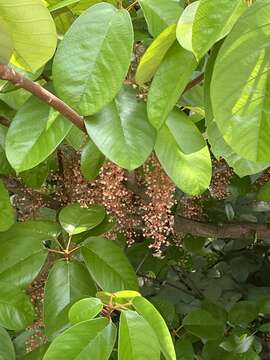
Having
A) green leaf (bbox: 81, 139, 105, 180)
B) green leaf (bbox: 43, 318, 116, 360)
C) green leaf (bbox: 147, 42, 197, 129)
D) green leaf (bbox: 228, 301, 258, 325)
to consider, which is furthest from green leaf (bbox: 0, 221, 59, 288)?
green leaf (bbox: 228, 301, 258, 325)

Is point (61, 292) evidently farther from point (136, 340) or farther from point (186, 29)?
point (186, 29)

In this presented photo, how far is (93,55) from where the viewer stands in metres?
0.71

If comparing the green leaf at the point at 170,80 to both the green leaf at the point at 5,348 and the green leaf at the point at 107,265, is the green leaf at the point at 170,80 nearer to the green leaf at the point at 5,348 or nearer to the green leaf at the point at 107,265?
the green leaf at the point at 107,265

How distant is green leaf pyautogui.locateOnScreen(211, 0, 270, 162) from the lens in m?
0.60

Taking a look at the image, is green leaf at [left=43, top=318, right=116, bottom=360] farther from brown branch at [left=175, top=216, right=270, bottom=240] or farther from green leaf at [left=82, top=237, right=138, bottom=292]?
brown branch at [left=175, top=216, right=270, bottom=240]

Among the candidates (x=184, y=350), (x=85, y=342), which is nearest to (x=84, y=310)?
(x=85, y=342)

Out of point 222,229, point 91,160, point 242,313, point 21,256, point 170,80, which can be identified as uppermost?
point 170,80

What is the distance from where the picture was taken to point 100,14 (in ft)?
2.32

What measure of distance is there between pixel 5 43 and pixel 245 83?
0.26 m

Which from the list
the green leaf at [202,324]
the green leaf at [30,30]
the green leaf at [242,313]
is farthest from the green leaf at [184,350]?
the green leaf at [30,30]

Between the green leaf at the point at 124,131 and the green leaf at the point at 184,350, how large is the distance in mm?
683

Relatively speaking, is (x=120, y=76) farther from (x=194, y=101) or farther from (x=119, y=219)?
(x=119, y=219)

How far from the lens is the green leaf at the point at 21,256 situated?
97 cm

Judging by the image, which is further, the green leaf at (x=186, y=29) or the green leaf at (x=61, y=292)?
the green leaf at (x=61, y=292)
